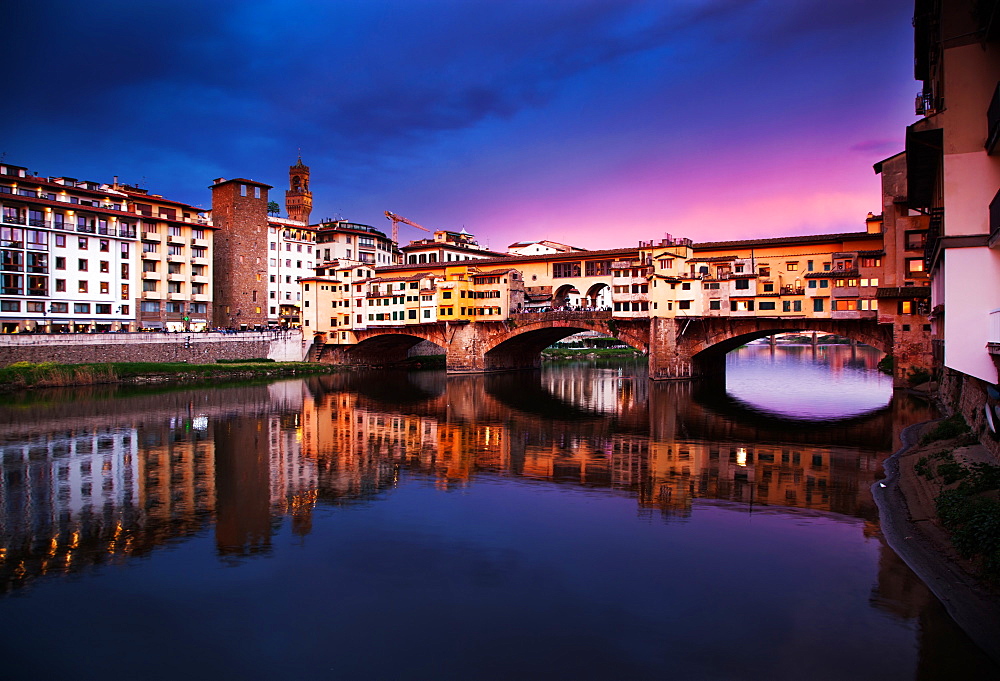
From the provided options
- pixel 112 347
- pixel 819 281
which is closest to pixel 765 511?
pixel 819 281

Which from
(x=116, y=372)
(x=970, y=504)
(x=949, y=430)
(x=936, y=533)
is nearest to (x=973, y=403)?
(x=949, y=430)

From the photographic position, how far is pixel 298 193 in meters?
113

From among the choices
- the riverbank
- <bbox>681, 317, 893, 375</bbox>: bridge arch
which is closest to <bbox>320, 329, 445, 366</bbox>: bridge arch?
<bbox>681, 317, 893, 375</bbox>: bridge arch

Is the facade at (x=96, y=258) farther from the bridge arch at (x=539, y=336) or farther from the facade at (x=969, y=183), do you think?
the facade at (x=969, y=183)

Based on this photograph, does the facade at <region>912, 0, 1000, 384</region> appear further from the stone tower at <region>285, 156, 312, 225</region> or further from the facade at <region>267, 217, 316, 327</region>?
the stone tower at <region>285, 156, 312, 225</region>

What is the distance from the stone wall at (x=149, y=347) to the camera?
49.2 metres

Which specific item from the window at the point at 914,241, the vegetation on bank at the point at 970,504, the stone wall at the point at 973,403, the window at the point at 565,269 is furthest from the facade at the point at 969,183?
the window at the point at 565,269

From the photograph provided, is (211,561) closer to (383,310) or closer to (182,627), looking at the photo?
(182,627)

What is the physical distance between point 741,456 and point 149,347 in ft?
163

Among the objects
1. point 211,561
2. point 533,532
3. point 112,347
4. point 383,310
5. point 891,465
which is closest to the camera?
point 211,561

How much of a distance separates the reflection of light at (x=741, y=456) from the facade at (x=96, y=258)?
55207 millimetres

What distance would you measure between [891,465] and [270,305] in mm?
68460

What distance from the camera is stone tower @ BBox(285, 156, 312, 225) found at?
111938mm

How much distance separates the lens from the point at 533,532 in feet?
51.0
